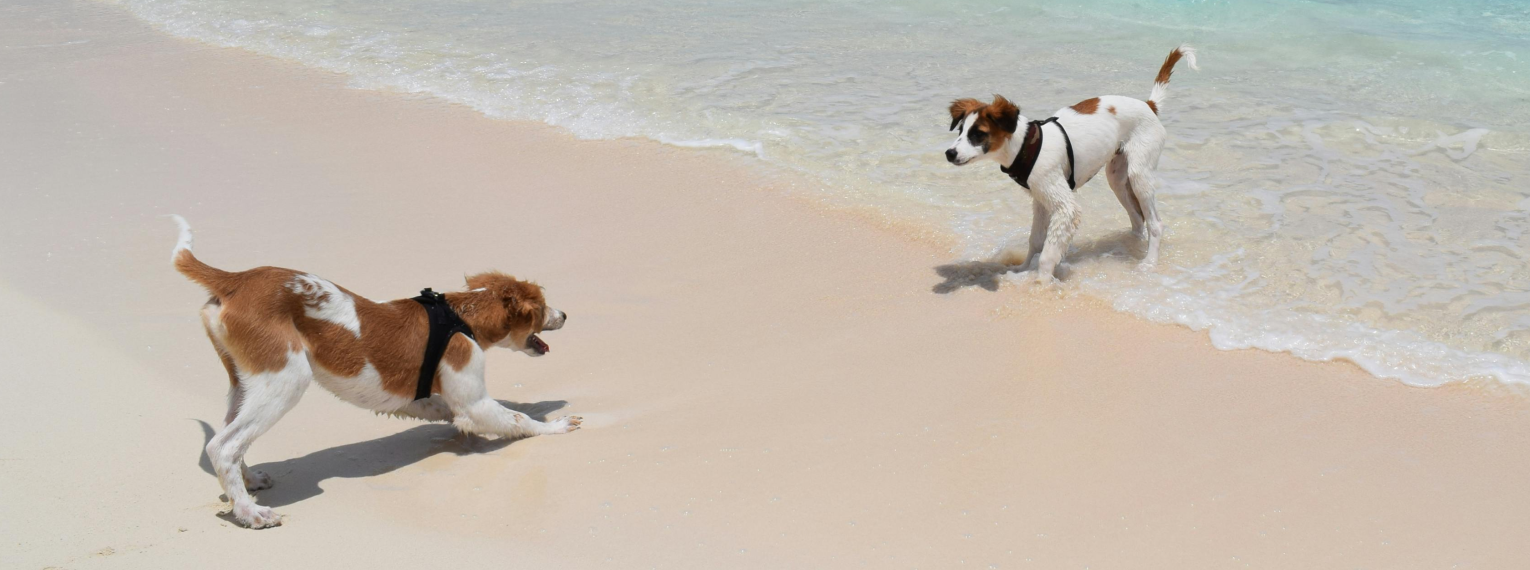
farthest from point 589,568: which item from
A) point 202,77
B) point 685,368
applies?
point 202,77

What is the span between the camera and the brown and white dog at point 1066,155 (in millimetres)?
5938

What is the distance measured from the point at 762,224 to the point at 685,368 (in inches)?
88.5

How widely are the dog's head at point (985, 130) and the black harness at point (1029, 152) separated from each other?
13 cm

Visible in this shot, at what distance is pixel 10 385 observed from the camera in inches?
189

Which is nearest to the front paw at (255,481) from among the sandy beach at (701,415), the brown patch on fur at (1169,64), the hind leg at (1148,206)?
the sandy beach at (701,415)

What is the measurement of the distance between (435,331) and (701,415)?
1239mm

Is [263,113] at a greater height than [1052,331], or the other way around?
[263,113]

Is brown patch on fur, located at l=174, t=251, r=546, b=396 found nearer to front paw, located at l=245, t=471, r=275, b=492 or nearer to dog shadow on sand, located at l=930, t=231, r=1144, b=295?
front paw, located at l=245, t=471, r=275, b=492

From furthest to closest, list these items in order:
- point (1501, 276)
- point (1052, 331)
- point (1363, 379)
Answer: point (1501, 276) < point (1052, 331) < point (1363, 379)

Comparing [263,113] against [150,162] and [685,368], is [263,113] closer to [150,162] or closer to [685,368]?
[150,162]

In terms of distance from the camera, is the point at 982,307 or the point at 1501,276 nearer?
the point at 982,307

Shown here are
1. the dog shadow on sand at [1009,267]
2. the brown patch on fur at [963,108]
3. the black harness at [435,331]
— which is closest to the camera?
the black harness at [435,331]

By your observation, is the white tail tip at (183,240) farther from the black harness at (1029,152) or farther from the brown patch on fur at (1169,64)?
the brown patch on fur at (1169,64)

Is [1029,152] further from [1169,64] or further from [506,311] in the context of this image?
[506,311]
